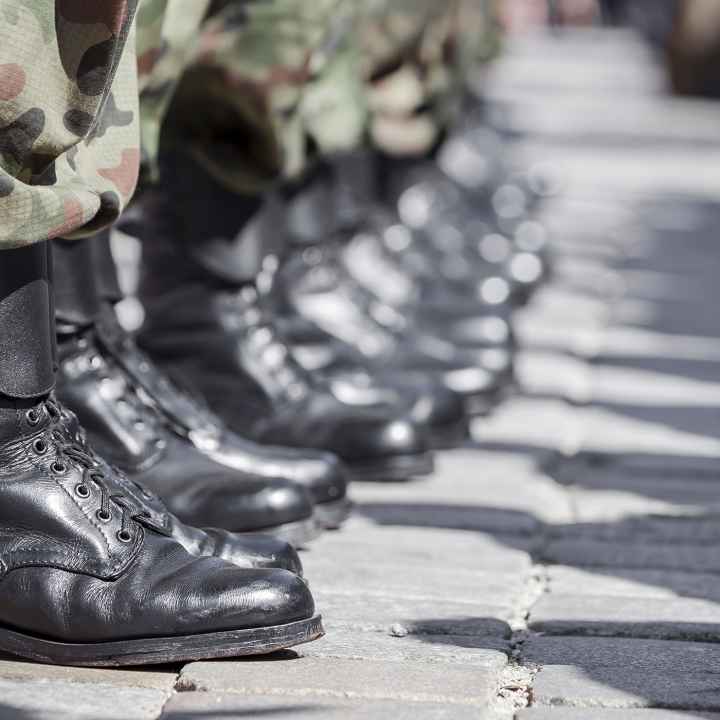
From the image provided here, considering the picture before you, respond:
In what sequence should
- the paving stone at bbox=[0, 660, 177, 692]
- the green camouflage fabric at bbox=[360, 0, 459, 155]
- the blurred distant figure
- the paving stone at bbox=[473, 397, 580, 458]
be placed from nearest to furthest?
the paving stone at bbox=[0, 660, 177, 692] < the paving stone at bbox=[473, 397, 580, 458] < the green camouflage fabric at bbox=[360, 0, 459, 155] < the blurred distant figure

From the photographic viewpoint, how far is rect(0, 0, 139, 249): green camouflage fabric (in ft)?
5.32

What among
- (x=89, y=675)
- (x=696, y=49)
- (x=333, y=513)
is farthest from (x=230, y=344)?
(x=696, y=49)

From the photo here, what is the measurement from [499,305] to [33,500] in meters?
2.44

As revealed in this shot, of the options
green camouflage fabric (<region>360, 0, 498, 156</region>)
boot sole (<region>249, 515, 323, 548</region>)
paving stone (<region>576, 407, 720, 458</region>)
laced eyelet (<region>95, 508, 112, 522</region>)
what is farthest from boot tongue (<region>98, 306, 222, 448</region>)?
green camouflage fabric (<region>360, 0, 498, 156</region>)

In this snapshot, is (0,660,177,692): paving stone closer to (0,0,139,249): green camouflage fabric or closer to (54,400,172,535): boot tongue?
(54,400,172,535): boot tongue

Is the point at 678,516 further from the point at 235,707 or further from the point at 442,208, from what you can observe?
the point at 442,208

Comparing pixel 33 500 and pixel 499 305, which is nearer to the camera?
pixel 33 500

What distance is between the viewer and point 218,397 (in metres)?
2.68

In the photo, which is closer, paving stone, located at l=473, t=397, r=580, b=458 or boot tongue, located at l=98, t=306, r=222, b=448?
boot tongue, located at l=98, t=306, r=222, b=448

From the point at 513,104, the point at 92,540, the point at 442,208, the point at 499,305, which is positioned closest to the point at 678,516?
the point at 92,540

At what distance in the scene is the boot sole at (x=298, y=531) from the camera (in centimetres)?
219

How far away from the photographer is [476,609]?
1985 mm

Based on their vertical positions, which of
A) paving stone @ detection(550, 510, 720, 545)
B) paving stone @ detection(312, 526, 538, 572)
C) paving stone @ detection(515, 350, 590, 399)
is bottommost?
paving stone @ detection(515, 350, 590, 399)

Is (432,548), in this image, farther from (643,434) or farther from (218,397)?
(643,434)
